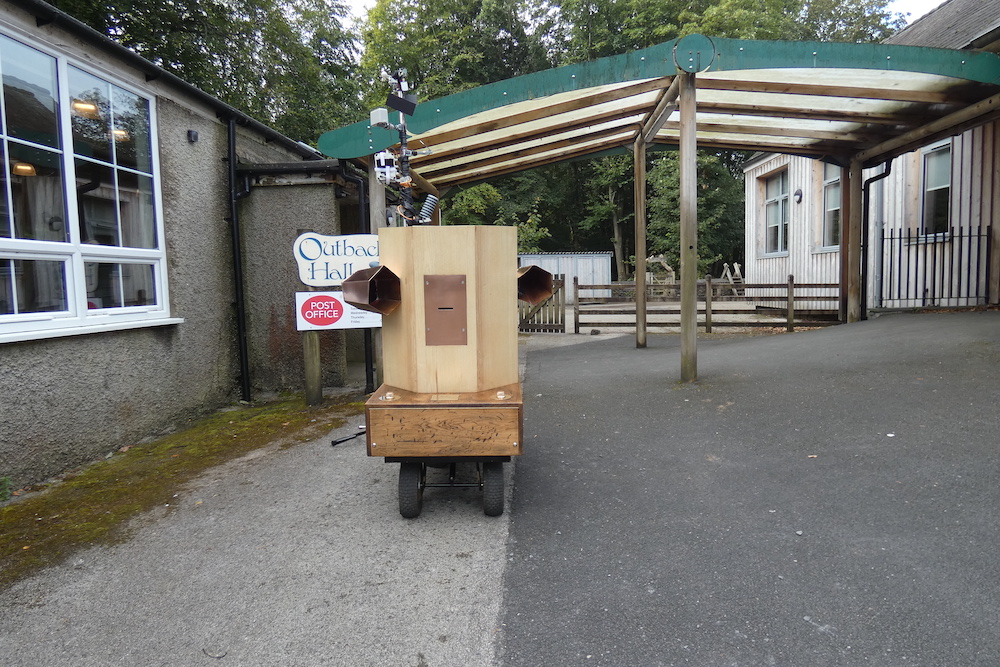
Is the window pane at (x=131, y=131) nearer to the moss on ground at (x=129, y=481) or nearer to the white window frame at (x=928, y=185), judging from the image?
the moss on ground at (x=129, y=481)

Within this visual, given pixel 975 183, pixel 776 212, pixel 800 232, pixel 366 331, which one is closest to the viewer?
pixel 366 331

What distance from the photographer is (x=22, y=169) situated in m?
4.20

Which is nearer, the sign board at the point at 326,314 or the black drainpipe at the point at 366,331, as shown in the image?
the sign board at the point at 326,314

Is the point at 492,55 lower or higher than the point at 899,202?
higher

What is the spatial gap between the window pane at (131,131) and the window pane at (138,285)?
37.4 inches

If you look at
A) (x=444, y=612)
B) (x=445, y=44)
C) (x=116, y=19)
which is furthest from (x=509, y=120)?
(x=445, y=44)

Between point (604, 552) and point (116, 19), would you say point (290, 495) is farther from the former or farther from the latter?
point (116, 19)

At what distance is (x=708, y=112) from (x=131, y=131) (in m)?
6.64

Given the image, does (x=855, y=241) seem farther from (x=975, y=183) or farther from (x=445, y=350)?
(x=445, y=350)

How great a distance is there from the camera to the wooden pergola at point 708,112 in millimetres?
5855

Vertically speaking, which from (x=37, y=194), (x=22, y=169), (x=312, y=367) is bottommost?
(x=312, y=367)

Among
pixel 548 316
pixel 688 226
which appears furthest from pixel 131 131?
pixel 548 316

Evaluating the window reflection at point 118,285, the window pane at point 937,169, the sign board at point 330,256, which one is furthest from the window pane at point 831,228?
the window reflection at point 118,285

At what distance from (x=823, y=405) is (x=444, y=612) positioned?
384cm
